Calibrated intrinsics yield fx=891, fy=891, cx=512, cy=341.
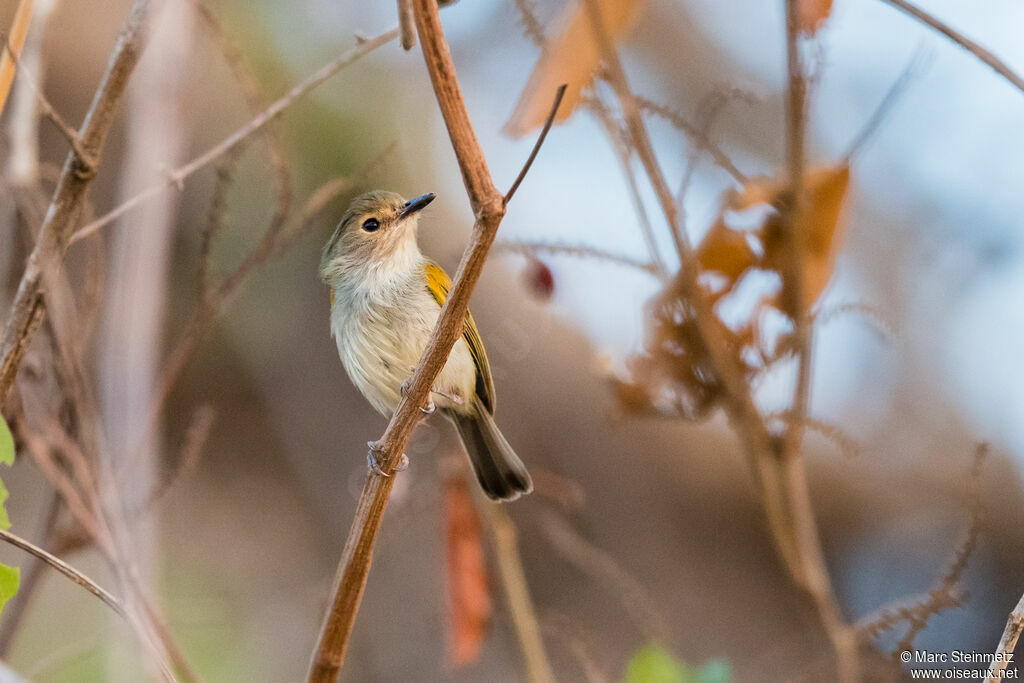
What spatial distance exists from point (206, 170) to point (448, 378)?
2.29 m

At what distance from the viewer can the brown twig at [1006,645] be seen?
43.3 inches

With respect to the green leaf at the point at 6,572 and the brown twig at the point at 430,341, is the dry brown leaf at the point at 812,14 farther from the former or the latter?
the green leaf at the point at 6,572

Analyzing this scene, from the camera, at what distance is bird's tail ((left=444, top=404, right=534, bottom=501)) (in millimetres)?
1863

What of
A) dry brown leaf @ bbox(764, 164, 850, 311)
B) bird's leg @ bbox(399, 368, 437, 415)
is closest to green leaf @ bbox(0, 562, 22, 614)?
bird's leg @ bbox(399, 368, 437, 415)

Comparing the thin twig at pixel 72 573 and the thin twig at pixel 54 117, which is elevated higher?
the thin twig at pixel 54 117

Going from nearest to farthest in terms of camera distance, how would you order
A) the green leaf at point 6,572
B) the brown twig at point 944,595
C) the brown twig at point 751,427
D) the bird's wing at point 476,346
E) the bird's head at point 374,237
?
the green leaf at point 6,572 → the brown twig at point 944,595 → the brown twig at point 751,427 → the bird's head at point 374,237 → the bird's wing at point 476,346

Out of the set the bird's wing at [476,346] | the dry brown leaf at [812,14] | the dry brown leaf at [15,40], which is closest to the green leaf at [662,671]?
the bird's wing at [476,346]

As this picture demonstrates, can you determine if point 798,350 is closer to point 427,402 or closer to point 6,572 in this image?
point 427,402

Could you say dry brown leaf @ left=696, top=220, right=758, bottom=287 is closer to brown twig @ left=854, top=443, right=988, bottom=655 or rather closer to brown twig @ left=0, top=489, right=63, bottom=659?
brown twig @ left=854, top=443, right=988, bottom=655

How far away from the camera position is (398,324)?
192 centimetres

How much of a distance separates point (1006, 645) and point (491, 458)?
1092 millimetres

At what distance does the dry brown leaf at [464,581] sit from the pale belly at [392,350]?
240 millimetres

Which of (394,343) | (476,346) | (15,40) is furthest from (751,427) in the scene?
(15,40)

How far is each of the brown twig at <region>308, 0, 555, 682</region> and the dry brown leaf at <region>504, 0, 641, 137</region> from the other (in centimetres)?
34
